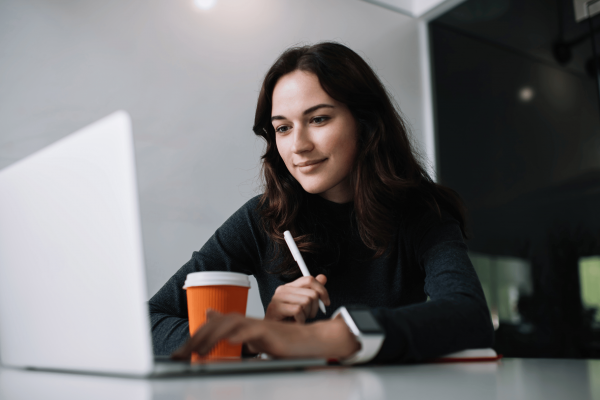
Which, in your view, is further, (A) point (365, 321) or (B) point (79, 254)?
(A) point (365, 321)

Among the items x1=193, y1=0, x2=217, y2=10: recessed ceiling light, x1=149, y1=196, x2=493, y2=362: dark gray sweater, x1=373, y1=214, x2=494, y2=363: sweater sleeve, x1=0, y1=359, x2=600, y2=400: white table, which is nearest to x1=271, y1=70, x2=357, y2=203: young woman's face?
x1=149, y1=196, x2=493, y2=362: dark gray sweater

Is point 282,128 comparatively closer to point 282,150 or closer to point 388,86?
point 282,150

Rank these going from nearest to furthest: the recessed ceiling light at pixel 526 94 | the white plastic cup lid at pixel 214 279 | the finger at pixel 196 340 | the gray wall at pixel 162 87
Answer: the finger at pixel 196 340 → the white plastic cup lid at pixel 214 279 → the gray wall at pixel 162 87 → the recessed ceiling light at pixel 526 94

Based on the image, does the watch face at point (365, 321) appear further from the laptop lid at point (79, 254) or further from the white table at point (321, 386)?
the laptop lid at point (79, 254)

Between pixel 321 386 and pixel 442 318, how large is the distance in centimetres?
32

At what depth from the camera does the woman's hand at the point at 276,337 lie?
1.70 feet

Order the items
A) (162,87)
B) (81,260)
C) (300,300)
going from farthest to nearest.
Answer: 1. (162,87)
2. (300,300)
3. (81,260)

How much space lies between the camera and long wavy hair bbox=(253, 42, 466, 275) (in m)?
1.20

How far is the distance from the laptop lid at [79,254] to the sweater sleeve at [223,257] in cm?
55

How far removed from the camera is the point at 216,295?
646mm

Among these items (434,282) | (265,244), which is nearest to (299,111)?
(265,244)

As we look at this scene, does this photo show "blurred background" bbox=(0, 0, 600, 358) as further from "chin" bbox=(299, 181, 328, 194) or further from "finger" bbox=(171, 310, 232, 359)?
"finger" bbox=(171, 310, 232, 359)

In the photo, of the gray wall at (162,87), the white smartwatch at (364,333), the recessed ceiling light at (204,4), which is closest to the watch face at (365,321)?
the white smartwatch at (364,333)

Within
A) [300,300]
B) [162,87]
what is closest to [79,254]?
[300,300]
